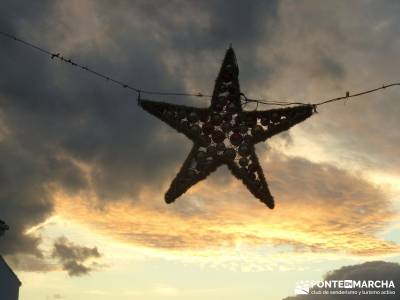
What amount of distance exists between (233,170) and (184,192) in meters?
1.21

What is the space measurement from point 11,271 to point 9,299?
68.7 inches

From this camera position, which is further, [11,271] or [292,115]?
[11,271]

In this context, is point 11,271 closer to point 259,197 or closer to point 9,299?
point 9,299

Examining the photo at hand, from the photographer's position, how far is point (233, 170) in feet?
37.8

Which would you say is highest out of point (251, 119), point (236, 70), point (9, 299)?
point (236, 70)

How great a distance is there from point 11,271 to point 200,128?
1032 inches

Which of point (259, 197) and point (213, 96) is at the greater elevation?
point (213, 96)

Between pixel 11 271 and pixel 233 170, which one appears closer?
pixel 233 170

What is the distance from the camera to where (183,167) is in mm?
11578

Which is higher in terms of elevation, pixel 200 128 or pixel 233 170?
pixel 200 128

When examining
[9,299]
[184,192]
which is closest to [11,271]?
[9,299]

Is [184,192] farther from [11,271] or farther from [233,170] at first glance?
[11,271]

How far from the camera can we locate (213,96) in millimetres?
11766

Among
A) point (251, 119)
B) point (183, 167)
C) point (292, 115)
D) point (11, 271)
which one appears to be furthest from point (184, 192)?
point (11, 271)
